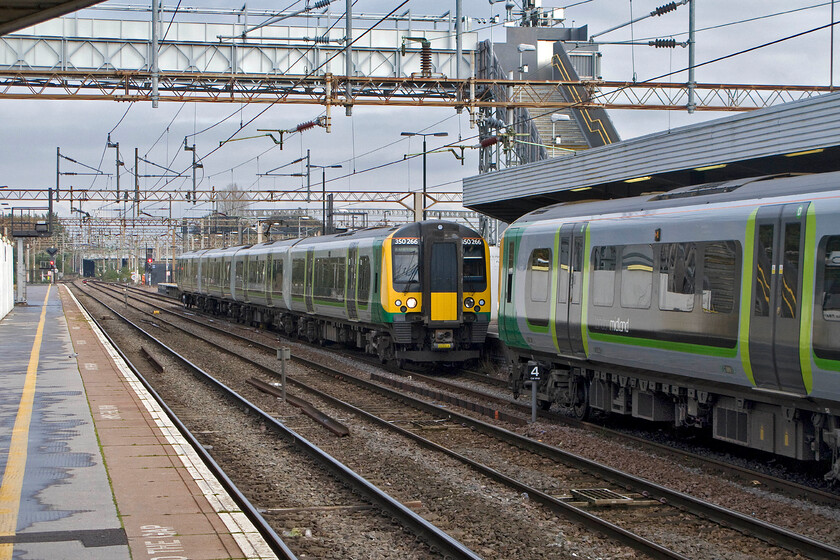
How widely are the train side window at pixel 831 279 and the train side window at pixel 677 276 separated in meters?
2.16

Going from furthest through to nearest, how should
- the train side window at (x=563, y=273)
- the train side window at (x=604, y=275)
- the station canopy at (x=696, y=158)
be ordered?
1. the train side window at (x=563, y=273)
2. the station canopy at (x=696, y=158)
3. the train side window at (x=604, y=275)

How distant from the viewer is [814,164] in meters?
15.8

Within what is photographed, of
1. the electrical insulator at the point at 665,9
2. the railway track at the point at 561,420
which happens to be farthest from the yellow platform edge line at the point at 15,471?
the electrical insulator at the point at 665,9

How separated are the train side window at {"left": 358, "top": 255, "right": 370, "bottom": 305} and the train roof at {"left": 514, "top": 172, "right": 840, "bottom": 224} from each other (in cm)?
841

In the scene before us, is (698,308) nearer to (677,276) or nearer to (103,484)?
(677,276)

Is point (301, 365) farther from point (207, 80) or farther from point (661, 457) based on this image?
point (661, 457)

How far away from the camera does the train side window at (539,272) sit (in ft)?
47.4

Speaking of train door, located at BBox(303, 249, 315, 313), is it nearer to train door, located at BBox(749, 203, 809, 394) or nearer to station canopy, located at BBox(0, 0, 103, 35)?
train door, located at BBox(749, 203, 809, 394)

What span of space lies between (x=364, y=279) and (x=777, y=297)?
1399 cm

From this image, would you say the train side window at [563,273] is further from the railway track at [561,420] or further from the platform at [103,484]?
the platform at [103,484]

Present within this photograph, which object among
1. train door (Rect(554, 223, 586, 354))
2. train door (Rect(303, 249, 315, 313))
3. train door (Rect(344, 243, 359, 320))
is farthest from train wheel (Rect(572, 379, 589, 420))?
train door (Rect(303, 249, 315, 313))

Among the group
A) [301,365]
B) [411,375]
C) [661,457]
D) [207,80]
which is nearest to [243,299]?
[207,80]

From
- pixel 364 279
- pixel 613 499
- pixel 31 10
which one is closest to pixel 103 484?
pixel 31 10

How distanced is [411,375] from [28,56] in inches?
992
